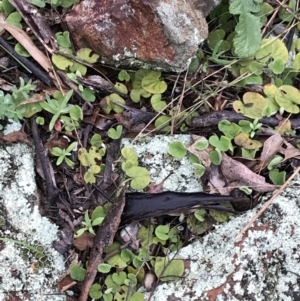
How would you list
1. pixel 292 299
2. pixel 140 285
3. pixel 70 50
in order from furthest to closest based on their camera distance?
pixel 70 50 < pixel 140 285 < pixel 292 299

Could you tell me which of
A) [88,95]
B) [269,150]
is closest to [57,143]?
[88,95]

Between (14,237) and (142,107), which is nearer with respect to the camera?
(14,237)

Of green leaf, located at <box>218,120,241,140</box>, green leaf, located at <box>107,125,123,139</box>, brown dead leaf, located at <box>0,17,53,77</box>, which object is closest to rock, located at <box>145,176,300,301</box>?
green leaf, located at <box>218,120,241,140</box>

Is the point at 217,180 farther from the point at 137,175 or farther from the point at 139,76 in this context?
the point at 139,76

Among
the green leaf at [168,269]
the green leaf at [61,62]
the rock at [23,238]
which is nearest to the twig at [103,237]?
the rock at [23,238]

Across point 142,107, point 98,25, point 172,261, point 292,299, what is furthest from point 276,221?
point 98,25

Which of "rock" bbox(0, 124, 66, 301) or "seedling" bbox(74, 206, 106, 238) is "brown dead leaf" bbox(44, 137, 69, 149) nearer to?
"rock" bbox(0, 124, 66, 301)

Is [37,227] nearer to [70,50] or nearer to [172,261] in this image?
[172,261]
